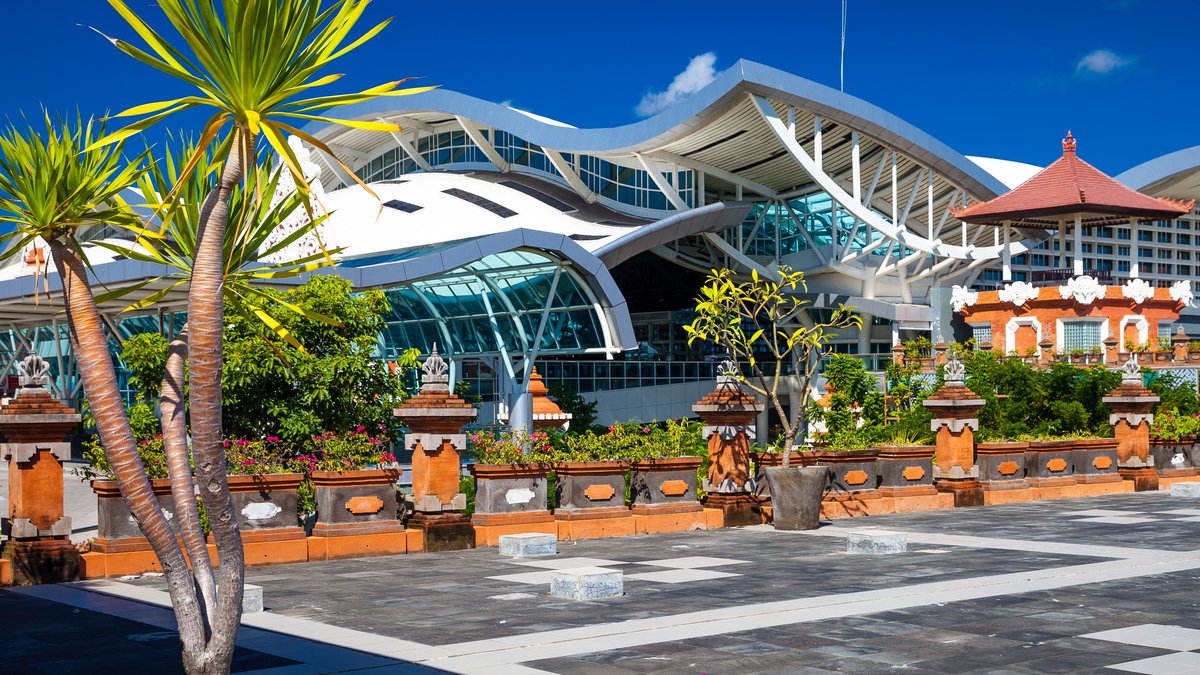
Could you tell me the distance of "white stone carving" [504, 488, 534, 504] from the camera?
1859 cm

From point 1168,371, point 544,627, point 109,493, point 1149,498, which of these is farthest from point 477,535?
point 1168,371

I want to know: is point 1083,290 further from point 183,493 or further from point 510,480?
point 183,493

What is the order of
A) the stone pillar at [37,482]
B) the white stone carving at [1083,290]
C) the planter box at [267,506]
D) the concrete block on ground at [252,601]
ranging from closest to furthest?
the concrete block on ground at [252,601] → the stone pillar at [37,482] → the planter box at [267,506] → the white stone carving at [1083,290]

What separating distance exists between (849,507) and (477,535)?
284 inches

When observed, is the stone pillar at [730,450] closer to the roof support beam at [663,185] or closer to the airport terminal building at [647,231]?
the airport terminal building at [647,231]

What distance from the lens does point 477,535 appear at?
59.8ft

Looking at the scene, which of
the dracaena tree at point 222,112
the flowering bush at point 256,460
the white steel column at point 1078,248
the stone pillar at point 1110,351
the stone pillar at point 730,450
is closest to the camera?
the dracaena tree at point 222,112

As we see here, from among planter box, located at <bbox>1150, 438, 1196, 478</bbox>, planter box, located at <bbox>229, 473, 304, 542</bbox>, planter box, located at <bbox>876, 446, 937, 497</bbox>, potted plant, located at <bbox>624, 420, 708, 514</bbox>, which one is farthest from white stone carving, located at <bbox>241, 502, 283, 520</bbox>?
planter box, located at <bbox>1150, 438, 1196, 478</bbox>

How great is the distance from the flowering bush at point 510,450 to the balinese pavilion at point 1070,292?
33.0 meters

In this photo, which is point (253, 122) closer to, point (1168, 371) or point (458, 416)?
point (458, 416)

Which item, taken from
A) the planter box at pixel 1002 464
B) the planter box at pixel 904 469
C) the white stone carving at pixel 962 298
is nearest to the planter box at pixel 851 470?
the planter box at pixel 904 469

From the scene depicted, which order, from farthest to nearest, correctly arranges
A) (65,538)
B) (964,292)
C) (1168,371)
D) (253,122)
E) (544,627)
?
(964,292), (1168,371), (65,538), (544,627), (253,122)

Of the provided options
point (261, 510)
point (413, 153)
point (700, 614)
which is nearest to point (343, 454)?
point (261, 510)

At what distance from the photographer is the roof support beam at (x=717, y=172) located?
186ft
